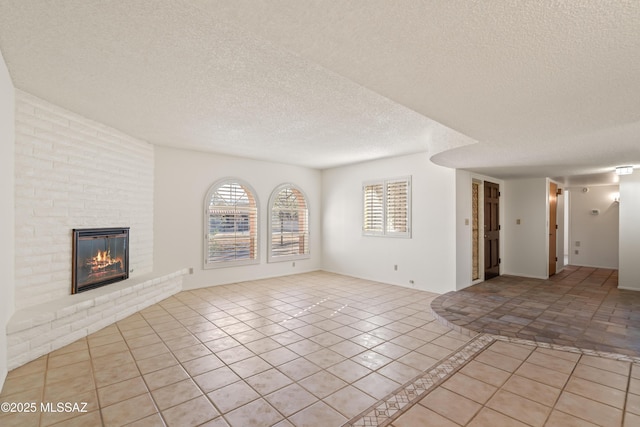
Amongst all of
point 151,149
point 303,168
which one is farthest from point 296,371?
point 303,168

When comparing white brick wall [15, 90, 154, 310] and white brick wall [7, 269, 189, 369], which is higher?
white brick wall [15, 90, 154, 310]

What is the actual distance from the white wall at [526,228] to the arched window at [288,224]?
4638mm

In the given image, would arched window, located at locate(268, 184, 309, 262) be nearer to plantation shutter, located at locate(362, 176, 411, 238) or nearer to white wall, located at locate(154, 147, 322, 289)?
white wall, located at locate(154, 147, 322, 289)

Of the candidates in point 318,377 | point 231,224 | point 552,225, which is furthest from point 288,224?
point 552,225

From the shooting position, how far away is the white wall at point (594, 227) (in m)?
7.74

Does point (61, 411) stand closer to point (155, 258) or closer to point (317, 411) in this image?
point (317, 411)

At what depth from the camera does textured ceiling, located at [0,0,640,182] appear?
1420mm

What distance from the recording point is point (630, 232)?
5512 millimetres

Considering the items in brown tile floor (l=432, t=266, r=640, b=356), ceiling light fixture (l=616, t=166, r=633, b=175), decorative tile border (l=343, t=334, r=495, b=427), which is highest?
ceiling light fixture (l=616, t=166, r=633, b=175)

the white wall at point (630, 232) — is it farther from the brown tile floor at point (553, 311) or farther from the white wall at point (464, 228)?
the white wall at point (464, 228)

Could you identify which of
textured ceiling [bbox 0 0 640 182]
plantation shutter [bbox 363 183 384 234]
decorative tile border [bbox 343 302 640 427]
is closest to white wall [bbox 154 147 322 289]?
textured ceiling [bbox 0 0 640 182]

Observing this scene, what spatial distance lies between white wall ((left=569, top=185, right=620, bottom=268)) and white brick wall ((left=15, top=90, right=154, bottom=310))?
34.9 feet

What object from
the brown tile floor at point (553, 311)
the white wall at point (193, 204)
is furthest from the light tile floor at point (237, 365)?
the white wall at point (193, 204)

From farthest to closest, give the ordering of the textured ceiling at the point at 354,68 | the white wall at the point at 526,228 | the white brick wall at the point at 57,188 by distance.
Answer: the white wall at the point at 526,228 < the white brick wall at the point at 57,188 < the textured ceiling at the point at 354,68
